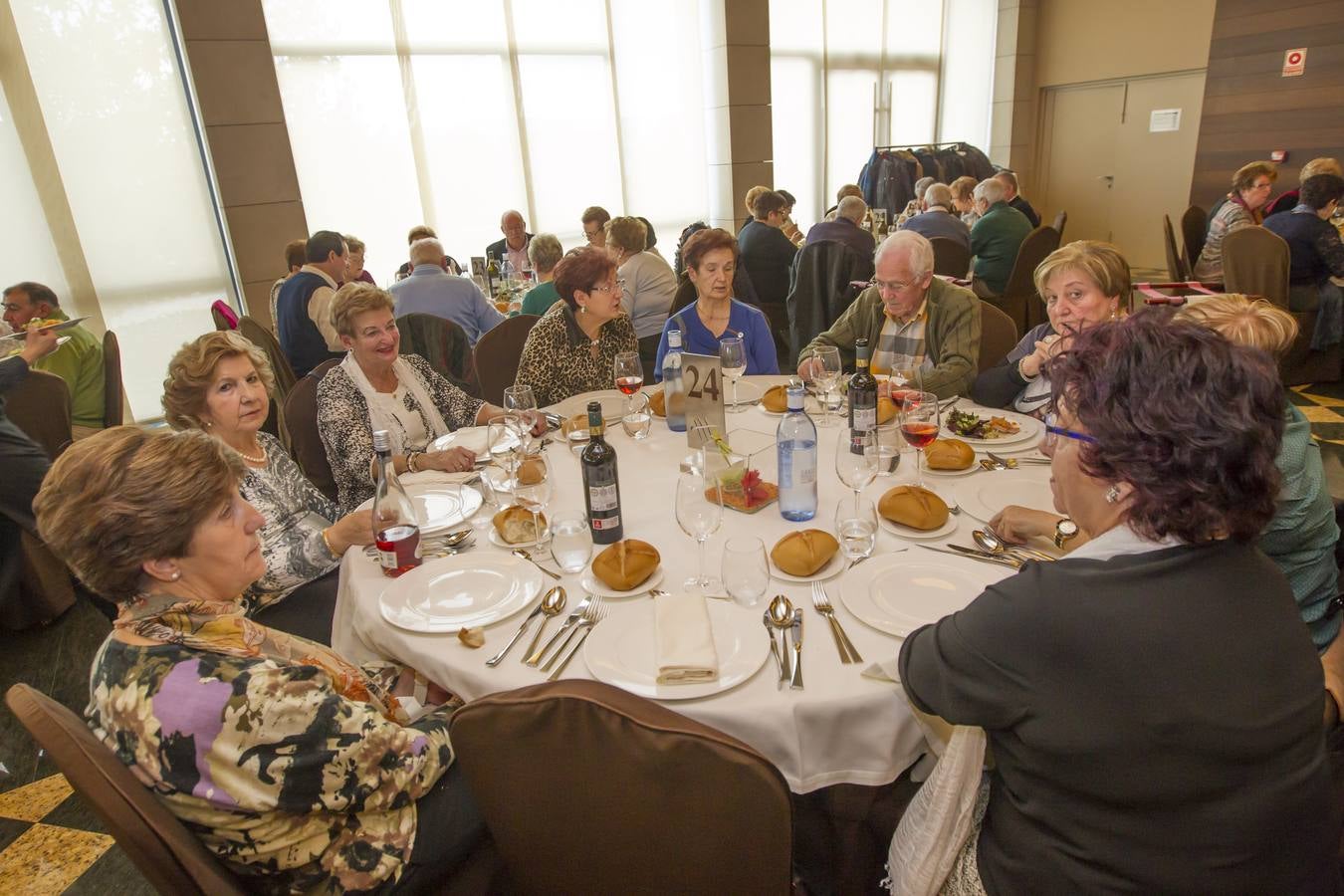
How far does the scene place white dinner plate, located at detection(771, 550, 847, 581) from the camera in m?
1.50

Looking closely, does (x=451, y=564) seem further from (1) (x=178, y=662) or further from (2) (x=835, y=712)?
(2) (x=835, y=712)

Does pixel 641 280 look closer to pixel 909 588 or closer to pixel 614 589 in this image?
pixel 614 589

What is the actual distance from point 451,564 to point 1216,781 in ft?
4.48

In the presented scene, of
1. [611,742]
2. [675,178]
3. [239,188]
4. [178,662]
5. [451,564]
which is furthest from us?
[675,178]

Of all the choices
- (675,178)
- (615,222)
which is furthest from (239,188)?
(675,178)

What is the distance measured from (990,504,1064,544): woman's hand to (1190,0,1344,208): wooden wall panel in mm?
8748

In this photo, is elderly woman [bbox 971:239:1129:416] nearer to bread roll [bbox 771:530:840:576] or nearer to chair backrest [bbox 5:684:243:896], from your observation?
bread roll [bbox 771:530:840:576]

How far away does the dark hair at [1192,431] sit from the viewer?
0.94 m

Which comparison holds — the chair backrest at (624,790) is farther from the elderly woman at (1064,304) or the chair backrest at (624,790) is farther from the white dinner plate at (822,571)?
the elderly woman at (1064,304)

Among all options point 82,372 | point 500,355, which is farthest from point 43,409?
point 500,355

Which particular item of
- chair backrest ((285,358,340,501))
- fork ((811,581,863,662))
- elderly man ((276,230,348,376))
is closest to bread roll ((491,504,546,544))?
fork ((811,581,863,662))

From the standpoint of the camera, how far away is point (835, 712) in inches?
47.6

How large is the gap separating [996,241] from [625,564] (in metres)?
5.68

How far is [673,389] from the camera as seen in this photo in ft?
7.97
